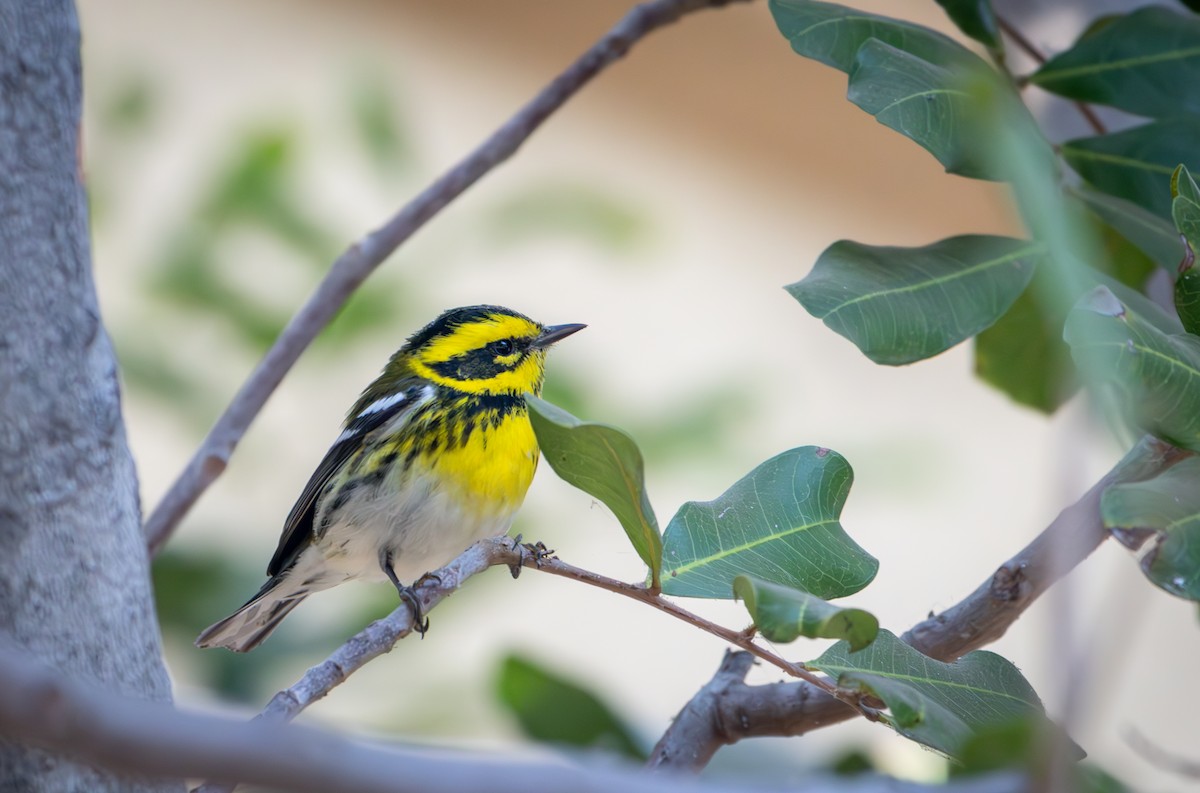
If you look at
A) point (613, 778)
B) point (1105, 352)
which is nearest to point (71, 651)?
point (613, 778)

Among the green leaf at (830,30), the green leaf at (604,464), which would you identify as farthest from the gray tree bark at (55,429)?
the green leaf at (830,30)

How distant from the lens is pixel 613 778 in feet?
1.07

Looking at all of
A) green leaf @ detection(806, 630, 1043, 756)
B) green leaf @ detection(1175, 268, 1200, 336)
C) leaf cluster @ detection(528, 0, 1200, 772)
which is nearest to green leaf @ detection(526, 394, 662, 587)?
leaf cluster @ detection(528, 0, 1200, 772)

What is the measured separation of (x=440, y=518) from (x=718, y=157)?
2.51 meters

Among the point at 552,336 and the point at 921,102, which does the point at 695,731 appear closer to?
the point at 921,102

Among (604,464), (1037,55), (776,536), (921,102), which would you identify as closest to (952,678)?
(776,536)

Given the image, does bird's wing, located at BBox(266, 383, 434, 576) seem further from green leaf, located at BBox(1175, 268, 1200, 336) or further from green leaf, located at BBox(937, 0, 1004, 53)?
green leaf, located at BBox(1175, 268, 1200, 336)

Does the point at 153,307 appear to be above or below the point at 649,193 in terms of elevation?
below

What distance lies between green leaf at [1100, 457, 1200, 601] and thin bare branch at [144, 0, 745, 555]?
0.78 m

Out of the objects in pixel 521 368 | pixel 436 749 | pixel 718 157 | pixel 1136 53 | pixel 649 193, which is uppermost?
pixel 718 157

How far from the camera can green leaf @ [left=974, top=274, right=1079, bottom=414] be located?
3.62 feet

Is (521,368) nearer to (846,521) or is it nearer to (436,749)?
(436,749)

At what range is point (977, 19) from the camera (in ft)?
3.29

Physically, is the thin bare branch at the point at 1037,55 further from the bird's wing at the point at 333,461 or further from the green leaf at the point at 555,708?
the bird's wing at the point at 333,461
